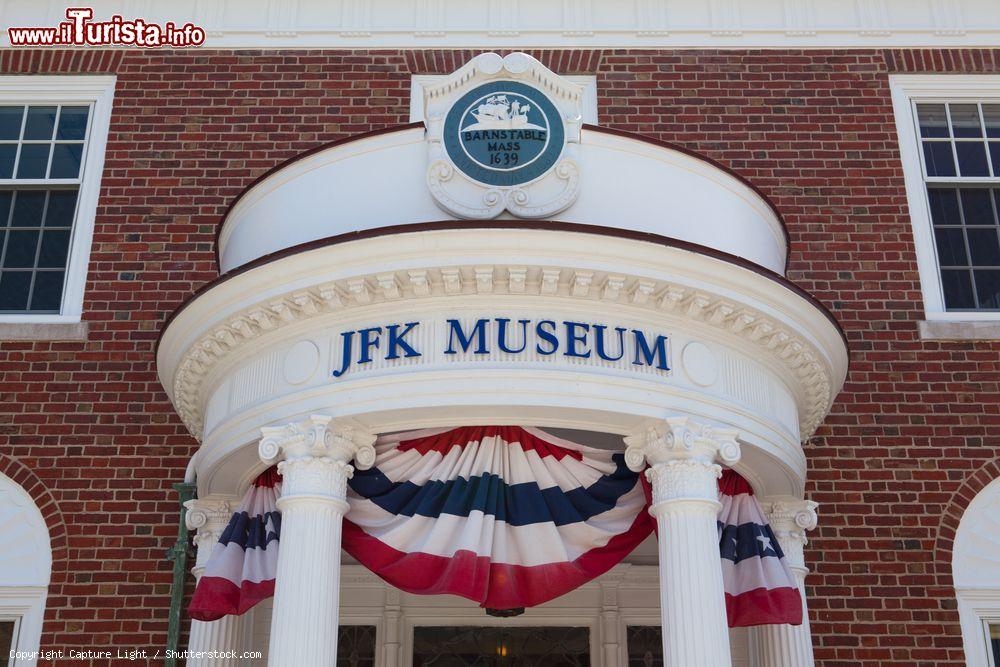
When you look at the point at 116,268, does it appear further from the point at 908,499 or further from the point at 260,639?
the point at 908,499

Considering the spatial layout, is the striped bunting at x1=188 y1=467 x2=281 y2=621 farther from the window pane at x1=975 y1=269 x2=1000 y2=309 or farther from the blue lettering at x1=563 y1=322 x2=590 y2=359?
the window pane at x1=975 y1=269 x2=1000 y2=309

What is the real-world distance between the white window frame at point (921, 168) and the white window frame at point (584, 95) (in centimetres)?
333

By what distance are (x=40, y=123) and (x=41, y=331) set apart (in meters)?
2.71

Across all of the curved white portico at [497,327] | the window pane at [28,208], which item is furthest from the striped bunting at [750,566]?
the window pane at [28,208]

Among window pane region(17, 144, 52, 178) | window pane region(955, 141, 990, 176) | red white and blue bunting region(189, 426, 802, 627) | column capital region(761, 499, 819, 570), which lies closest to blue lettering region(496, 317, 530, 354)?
red white and blue bunting region(189, 426, 802, 627)

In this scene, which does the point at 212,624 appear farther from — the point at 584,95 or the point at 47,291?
the point at 584,95

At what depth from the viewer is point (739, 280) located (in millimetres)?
8328

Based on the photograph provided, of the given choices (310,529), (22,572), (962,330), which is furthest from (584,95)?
(22,572)

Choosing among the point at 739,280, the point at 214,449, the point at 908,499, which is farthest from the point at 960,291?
the point at 214,449

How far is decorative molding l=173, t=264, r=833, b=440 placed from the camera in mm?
8144

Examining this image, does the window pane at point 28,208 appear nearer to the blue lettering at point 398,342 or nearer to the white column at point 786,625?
the blue lettering at point 398,342

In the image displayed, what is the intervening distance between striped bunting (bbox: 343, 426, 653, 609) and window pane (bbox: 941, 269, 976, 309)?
16.5 feet

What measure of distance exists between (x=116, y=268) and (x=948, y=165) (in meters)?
8.98

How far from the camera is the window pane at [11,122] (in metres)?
12.8
